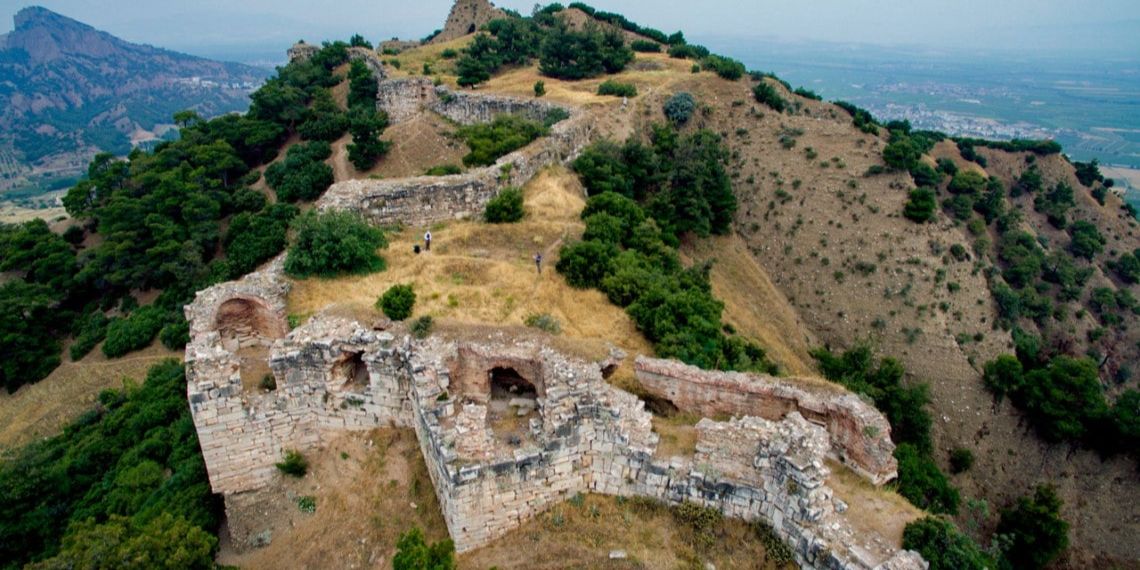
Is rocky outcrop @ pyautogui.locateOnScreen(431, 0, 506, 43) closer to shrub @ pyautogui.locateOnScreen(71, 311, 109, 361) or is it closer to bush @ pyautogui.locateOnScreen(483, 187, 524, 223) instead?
shrub @ pyautogui.locateOnScreen(71, 311, 109, 361)

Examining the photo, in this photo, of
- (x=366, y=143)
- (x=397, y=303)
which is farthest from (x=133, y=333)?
(x=397, y=303)

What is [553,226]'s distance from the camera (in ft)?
83.1

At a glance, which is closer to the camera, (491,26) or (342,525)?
(342,525)

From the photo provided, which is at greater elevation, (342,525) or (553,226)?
(553,226)

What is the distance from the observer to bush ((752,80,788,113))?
4703 centimetres

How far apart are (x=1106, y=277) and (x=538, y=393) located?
49.3 meters

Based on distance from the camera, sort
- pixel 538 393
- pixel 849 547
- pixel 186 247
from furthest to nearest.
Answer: pixel 186 247 < pixel 538 393 < pixel 849 547

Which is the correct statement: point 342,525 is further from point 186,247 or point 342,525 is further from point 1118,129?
point 1118,129

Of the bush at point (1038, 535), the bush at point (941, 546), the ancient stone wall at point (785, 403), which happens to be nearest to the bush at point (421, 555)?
the ancient stone wall at point (785, 403)

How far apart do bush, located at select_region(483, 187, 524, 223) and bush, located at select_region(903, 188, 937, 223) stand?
25.0 m

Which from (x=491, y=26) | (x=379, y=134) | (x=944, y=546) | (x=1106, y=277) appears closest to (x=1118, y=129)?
(x=1106, y=277)

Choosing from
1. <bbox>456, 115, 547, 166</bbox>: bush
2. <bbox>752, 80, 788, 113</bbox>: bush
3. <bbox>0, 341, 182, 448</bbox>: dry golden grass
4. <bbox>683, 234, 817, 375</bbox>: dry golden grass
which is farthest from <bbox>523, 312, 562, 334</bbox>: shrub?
<bbox>752, 80, 788, 113</bbox>: bush

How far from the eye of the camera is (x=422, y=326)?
614 inches

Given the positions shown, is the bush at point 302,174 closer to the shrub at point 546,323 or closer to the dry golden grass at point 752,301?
the dry golden grass at point 752,301
